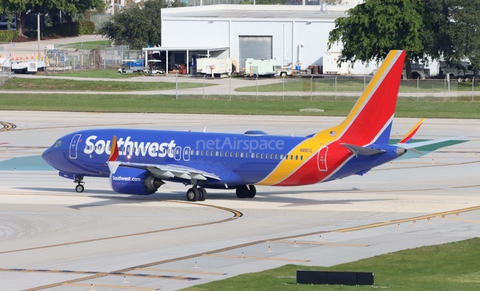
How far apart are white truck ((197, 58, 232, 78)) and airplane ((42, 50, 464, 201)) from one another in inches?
3385

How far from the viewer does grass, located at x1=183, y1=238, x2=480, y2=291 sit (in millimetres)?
24797

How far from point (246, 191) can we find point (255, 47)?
99177 mm

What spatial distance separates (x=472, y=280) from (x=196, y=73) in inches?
4511

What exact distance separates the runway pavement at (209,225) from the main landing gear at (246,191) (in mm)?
674

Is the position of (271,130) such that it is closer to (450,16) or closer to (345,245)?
(345,245)

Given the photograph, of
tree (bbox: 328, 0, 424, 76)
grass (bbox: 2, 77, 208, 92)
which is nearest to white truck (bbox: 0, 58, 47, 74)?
grass (bbox: 2, 77, 208, 92)

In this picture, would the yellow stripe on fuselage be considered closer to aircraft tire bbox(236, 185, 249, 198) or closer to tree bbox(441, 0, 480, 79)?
aircraft tire bbox(236, 185, 249, 198)

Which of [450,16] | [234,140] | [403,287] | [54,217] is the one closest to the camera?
[403,287]

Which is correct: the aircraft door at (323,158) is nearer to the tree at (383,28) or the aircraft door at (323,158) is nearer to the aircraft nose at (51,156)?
the aircraft nose at (51,156)

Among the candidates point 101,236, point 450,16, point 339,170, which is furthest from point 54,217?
point 450,16

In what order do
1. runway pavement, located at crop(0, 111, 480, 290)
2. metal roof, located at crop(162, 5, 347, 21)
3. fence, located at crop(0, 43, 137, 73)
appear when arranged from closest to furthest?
runway pavement, located at crop(0, 111, 480, 290) → fence, located at crop(0, 43, 137, 73) → metal roof, located at crop(162, 5, 347, 21)

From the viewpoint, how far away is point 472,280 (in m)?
26.1

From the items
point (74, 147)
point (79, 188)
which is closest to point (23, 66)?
point (79, 188)

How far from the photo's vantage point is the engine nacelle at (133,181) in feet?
142
